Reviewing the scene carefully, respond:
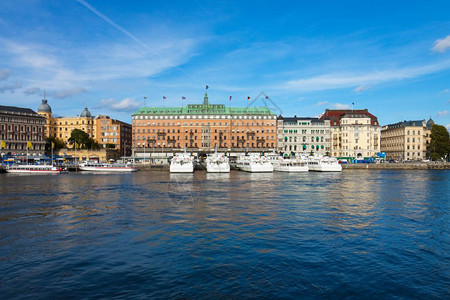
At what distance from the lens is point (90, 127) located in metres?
190

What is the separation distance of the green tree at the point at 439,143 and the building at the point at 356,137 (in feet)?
80.1

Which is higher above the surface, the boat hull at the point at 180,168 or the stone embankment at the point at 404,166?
the boat hull at the point at 180,168

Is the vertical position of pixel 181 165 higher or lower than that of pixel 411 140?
lower

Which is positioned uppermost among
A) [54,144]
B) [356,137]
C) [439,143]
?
[356,137]

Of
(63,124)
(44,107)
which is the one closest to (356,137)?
(63,124)

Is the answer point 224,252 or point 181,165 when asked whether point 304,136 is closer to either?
point 181,165

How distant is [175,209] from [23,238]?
14.6 meters

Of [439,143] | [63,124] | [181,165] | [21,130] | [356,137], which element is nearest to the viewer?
[181,165]

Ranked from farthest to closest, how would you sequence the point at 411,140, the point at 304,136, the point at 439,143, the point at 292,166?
the point at 304,136 < the point at 411,140 < the point at 439,143 < the point at 292,166

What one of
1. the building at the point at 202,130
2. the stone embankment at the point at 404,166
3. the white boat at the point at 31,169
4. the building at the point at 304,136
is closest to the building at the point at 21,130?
the white boat at the point at 31,169

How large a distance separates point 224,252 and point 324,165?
100151mm

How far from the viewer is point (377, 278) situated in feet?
56.7

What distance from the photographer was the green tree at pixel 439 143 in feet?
528

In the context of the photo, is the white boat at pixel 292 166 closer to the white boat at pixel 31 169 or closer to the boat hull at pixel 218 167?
the boat hull at pixel 218 167
